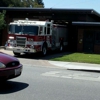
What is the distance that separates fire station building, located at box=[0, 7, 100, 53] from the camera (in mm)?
27172

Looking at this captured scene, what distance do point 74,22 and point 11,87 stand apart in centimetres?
1881

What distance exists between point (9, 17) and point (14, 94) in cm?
2553

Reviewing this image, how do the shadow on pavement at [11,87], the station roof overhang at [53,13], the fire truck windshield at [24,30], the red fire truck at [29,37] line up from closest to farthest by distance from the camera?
1. the shadow on pavement at [11,87]
2. the red fire truck at [29,37]
3. the fire truck windshield at [24,30]
4. the station roof overhang at [53,13]

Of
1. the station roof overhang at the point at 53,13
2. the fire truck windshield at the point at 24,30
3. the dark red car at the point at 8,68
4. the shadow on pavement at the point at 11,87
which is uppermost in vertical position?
the station roof overhang at the point at 53,13

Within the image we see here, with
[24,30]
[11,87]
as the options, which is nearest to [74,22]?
[24,30]

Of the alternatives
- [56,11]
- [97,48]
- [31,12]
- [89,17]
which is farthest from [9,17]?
[97,48]

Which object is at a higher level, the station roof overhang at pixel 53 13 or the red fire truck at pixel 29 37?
the station roof overhang at pixel 53 13

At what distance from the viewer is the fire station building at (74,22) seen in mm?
27172

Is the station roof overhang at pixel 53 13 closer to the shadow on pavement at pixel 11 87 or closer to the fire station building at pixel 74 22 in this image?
the fire station building at pixel 74 22

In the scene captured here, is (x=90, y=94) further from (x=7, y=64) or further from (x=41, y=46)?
(x=41, y=46)

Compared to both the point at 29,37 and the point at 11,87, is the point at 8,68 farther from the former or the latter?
the point at 29,37

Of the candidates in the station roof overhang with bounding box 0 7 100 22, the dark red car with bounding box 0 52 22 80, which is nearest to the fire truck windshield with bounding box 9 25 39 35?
the station roof overhang with bounding box 0 7 100 22

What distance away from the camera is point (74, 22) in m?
26.9

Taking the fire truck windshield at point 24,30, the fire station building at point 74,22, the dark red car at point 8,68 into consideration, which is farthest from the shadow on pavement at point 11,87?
the fire station building at point 74,22
